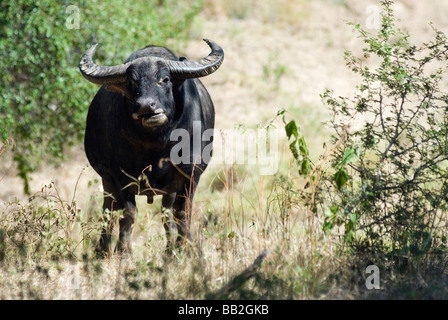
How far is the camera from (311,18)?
2052cm

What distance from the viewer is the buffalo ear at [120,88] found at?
6.65 m

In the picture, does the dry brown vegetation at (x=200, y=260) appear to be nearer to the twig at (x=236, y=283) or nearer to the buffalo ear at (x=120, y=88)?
the twig at (x=236, y=283)

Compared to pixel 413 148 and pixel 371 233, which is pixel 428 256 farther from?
pixel 413 148

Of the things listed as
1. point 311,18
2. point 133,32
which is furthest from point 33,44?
point 311,18

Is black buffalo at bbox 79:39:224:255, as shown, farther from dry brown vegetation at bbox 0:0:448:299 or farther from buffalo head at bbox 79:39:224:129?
dry brown vegetation at bbox 0:0:448:299

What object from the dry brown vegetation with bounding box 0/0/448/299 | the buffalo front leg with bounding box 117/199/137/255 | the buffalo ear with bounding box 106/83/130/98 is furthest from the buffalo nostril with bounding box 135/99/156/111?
the buffalo front leg with bounding box 117/199/137/255

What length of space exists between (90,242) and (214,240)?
1.33 meters

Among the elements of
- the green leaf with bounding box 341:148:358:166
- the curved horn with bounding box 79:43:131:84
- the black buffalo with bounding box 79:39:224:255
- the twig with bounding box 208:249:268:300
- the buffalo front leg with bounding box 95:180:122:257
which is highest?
the curved horn with bounding box 79:43:131:84

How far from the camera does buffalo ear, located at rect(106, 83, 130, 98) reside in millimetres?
6648

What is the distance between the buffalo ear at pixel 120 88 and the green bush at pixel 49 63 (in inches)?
179

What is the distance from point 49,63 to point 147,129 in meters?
5.39

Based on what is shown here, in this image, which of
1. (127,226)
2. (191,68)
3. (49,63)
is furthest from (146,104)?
(49,63)

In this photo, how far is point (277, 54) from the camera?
17750mm

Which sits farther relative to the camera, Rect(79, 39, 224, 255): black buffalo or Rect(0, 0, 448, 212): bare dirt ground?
Rect(0, 0, 448, 212): bare dirt ground
